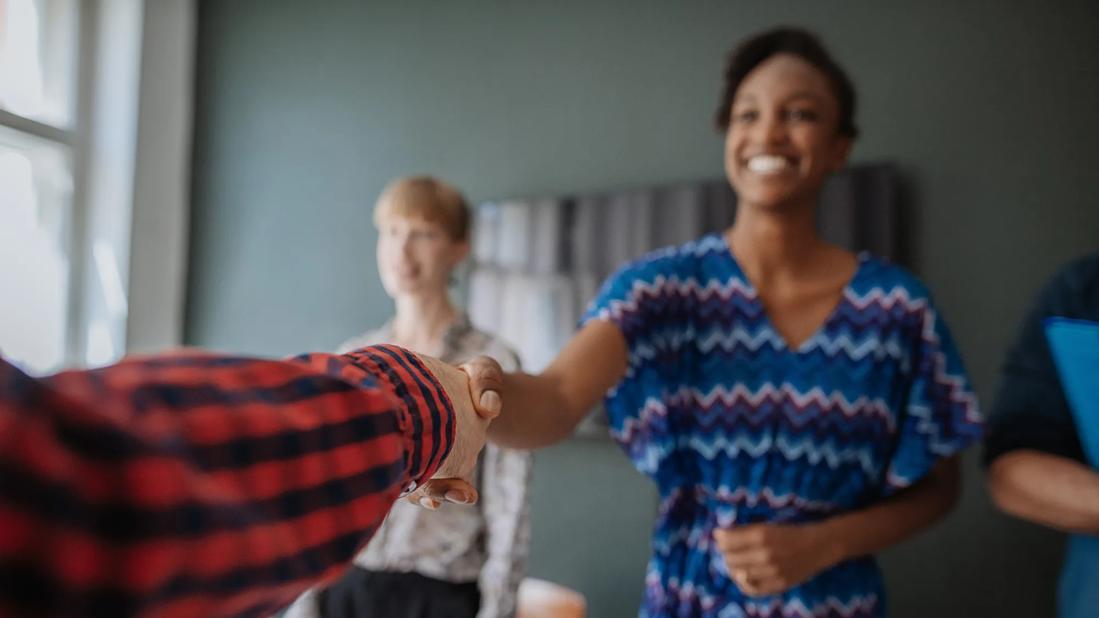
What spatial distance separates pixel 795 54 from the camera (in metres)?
1.01

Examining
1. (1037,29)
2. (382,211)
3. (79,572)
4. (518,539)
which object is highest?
(1037,29)

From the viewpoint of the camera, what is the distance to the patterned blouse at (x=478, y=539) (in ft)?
4.71

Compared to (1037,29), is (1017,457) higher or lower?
lower

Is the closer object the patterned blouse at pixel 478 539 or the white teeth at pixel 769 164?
the white teeth at pixel 769 164

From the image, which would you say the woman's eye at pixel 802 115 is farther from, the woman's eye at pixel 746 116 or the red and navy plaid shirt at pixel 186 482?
the red and navy plaid shirt at pixel 186 482

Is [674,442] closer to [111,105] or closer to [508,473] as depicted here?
[508,473]

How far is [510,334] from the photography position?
2494 millimetres

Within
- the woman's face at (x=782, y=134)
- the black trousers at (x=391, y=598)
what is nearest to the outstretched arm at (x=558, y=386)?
the woman's face at (x=782, y=134)

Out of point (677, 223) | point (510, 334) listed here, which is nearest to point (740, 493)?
point (677, 223)

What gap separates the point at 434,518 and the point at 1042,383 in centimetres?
105

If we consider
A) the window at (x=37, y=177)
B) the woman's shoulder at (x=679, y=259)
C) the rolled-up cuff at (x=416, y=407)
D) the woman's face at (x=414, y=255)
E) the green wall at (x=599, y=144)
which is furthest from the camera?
the window at (x=37, y=177)

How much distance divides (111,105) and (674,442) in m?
2.96

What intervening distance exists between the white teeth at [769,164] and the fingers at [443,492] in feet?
2.14

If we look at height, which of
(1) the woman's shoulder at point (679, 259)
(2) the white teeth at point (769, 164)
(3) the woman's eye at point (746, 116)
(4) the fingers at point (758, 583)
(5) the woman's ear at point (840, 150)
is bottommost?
(4) the fingers at point (758, 583)
